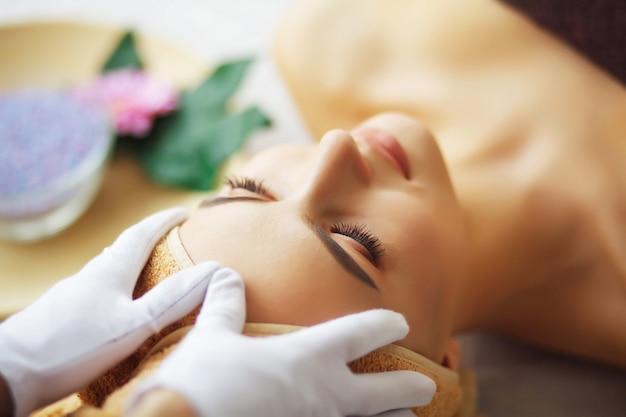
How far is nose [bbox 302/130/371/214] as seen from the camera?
0.76m

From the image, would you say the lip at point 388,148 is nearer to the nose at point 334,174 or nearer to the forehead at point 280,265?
the nose at point 334,174

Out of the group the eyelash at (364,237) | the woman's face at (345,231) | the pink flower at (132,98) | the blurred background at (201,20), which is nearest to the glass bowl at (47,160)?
the pink flower at (132,98)

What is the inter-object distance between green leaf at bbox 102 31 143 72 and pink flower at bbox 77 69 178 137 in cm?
3

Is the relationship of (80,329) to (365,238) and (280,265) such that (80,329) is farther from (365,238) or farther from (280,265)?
(365,238)

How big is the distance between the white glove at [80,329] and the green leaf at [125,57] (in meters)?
0.76

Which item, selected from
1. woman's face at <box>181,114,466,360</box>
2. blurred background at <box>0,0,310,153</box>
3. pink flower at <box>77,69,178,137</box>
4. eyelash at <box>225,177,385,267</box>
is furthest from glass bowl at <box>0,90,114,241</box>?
eyelash at <box>225,177,385,267</box>

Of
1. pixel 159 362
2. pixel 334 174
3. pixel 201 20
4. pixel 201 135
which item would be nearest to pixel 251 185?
pixel 334 174

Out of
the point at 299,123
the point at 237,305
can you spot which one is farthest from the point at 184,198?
the point at 237,305

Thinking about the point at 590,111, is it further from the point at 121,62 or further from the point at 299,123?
the point at 121,62

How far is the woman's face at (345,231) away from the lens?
27.0 inches

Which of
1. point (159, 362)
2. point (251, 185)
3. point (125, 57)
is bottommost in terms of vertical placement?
point (159, 362)

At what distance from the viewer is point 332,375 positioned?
2.03 feet

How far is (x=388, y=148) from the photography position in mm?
872

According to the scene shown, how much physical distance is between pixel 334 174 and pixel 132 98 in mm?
653
